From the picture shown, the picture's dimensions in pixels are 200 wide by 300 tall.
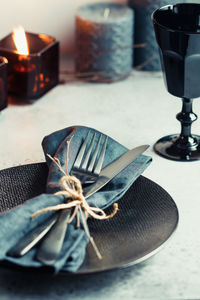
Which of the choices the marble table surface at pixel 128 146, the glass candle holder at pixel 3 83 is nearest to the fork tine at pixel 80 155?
the marble table surface at pixel 128 146

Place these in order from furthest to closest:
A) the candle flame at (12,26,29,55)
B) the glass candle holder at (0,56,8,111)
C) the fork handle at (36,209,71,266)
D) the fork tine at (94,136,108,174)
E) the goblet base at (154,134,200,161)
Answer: the candle flame at (12,26,29,55) → the glass candle holder at (0,56,8,111) → the goblet base at (154,134,200,161) → the fork tine at (94,136,108,174) → the fork handle at (36,209,71,266)

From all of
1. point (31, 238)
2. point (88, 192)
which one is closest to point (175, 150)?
point (88, 192)

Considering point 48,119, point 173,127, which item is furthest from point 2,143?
point 173,127

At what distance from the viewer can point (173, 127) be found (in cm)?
107

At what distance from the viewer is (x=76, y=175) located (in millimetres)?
803

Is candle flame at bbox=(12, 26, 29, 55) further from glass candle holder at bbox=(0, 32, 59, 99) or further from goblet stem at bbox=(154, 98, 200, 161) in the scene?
goblet stem at bbox=(154, 98, 200, 161)

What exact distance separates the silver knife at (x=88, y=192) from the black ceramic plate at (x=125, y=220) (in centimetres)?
3

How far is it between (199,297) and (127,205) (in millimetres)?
158

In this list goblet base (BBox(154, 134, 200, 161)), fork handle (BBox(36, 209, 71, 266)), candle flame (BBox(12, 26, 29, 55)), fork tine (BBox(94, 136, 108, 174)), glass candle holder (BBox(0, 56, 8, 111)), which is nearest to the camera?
fork handle (BBox(36, 209, 71, 266))

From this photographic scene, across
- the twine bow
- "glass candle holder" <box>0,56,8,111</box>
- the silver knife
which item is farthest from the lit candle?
the twine bow

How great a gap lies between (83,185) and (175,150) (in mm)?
238

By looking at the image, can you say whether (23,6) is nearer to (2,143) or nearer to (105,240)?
(2,143)

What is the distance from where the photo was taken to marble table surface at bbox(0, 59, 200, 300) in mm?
672

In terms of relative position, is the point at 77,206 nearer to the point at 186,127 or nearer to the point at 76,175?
the point at 76,175
